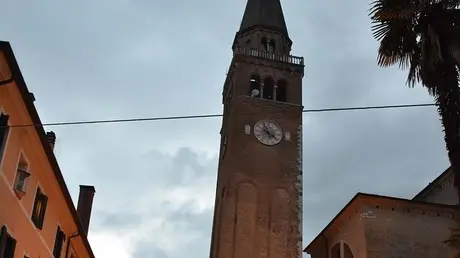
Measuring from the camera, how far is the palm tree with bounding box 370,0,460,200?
35.8 feet

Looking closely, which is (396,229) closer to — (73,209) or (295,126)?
(73,209)

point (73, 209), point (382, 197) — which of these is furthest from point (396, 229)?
point (73, 209)

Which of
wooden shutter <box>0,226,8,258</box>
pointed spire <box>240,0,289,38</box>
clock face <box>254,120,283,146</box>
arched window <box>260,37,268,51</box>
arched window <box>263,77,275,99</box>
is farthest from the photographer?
pointed spire <box>240,0,289,38</box>

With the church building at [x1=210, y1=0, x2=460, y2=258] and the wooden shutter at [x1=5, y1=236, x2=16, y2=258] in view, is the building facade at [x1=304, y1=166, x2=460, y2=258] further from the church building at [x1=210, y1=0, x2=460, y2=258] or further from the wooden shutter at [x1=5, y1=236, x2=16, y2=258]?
the wooden shutter at [x1=5, y1=236, x2=16, y2=258]

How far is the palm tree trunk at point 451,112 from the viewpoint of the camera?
10.2 m

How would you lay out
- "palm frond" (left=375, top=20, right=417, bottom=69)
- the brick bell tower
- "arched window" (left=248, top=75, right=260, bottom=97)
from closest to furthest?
"palm frond" (left=375, top=20, right=417, bottom=69) → the brick bell tower → "arched window" (left=248, top=75, right=260, bottom=97)

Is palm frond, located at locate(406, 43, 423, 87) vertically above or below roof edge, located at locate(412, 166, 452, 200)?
below

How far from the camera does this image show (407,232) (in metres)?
22.5

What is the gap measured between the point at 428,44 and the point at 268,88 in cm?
3351

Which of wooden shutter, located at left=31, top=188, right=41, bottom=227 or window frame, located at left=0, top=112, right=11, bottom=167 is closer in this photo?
window frame, located at left=0, top=112, right=11, bottom=167

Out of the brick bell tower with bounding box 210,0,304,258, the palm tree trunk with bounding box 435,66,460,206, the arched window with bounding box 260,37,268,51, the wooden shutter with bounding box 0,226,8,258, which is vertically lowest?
the wooden shutter with bounding box 0,226,8,258

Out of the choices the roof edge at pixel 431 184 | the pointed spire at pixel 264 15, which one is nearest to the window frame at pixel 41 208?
the roof edge at pixel 431 184

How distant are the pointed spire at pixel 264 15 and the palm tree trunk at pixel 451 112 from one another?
3787cm

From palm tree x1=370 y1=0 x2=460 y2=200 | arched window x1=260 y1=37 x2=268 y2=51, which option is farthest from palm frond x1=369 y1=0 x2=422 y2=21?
arched window x1=260 y1=37 x2=268 y2=51
